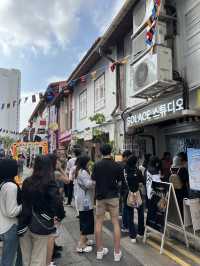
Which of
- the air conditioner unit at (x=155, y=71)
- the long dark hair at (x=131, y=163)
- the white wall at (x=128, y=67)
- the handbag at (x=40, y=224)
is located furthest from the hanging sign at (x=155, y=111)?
the handbag at (x=40, y=224)

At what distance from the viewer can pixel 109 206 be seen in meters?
4.62

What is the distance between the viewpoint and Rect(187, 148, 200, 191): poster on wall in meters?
4.96

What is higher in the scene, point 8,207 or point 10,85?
point 10,85

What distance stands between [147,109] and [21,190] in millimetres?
5125

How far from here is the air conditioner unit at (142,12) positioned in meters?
7.00

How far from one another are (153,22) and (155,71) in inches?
53.2

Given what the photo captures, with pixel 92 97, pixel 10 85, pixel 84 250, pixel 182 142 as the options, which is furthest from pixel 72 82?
Answer: pixel 84 250

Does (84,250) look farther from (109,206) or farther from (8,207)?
(8,207)

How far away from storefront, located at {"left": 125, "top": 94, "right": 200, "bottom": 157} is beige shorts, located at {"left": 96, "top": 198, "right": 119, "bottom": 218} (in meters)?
2.80

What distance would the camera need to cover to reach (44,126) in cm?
2731

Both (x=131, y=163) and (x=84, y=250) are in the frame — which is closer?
(x=84, y=250)

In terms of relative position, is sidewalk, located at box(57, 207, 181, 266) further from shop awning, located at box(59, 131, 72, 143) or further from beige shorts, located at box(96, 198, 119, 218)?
shop awning, located at box(59, 131, 72, 143)

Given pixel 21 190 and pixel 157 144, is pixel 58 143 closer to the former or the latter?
pixel 157 144

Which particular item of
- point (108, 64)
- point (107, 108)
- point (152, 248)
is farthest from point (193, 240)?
point (108, 64)
